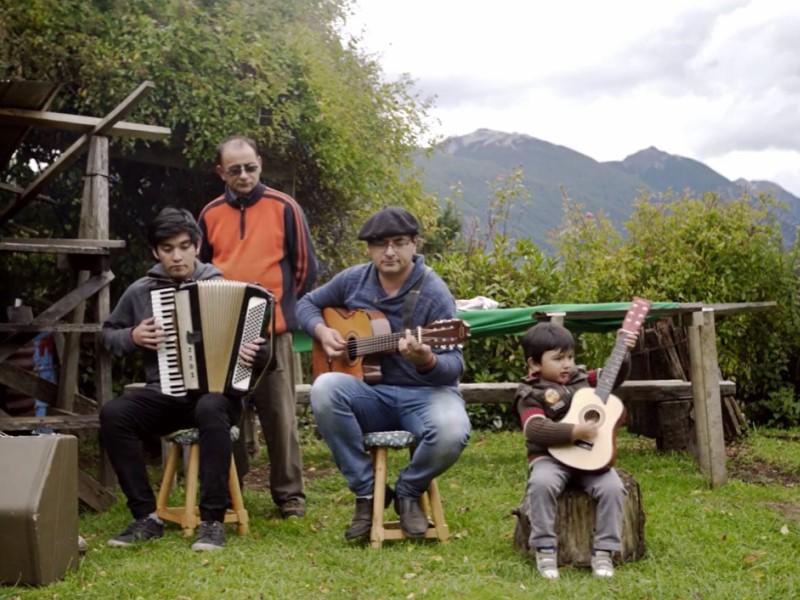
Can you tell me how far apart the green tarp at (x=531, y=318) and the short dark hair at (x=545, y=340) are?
1.62 meters

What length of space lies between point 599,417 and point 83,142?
384cm

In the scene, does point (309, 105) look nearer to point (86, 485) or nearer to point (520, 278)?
point (520, 278)

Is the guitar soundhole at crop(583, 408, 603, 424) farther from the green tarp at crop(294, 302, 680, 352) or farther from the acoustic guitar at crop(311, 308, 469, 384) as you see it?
the green tarp at crop(294, 302, 680, 352)

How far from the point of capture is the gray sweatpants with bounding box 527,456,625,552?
4.63 m

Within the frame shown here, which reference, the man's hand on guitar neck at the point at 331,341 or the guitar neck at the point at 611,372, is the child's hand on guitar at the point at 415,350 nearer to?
the man's hand on guitar neck at the point at 331,341

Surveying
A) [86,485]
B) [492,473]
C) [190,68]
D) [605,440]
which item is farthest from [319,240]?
[605,440]

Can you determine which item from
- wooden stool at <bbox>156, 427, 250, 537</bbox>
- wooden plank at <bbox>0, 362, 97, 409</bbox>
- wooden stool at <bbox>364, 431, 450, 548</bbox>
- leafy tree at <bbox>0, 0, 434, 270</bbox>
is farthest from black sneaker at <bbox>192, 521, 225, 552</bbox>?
leafy tree at <bbox>0, 0, 434, 270</bbox>

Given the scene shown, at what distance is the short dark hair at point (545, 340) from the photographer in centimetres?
493

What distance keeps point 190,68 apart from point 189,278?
3035 millimetres

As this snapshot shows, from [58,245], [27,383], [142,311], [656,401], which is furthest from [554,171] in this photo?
[142,311]

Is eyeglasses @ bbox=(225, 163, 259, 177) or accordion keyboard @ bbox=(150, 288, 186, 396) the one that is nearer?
accordion keyboard @ bbox=(150, 288, 186, 396)

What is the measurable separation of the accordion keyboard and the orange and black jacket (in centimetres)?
68

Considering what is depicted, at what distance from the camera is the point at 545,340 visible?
16.2ft

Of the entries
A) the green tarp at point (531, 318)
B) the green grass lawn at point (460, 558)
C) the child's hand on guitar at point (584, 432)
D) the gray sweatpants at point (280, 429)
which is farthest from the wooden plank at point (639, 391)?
the child's hand on guitar at point (584, 432)
